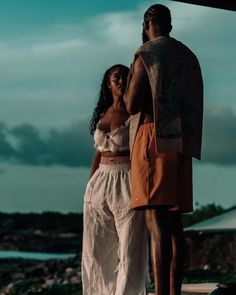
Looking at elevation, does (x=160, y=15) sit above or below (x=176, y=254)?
above

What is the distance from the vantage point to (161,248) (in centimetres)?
612

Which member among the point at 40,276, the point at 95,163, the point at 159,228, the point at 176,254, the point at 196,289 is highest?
the point at 95,163

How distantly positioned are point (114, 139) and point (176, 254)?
101cm

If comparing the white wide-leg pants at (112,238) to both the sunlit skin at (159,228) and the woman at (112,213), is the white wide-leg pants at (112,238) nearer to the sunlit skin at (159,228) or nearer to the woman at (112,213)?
the woman at (112,213)

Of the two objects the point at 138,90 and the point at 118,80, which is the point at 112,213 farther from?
the point at 138,90

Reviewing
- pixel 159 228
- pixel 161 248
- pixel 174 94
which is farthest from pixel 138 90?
pixel 161 248

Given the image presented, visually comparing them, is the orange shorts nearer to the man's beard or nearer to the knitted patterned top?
the knitted patterned top

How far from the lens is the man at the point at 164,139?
613 centimetres

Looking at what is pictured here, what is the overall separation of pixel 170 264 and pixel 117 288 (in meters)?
Answer: 0.91

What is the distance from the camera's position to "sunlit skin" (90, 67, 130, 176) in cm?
713

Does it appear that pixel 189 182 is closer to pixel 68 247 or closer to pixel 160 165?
pixel 160 165

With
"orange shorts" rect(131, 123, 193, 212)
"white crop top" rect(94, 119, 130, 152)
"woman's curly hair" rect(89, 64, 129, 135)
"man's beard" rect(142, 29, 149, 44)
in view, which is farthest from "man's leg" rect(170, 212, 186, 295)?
"woman's curly hair" rect(89, 64, 129, 135)

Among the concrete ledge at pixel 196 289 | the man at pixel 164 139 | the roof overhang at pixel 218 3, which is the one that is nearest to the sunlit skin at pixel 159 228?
the man at pixel 164 139

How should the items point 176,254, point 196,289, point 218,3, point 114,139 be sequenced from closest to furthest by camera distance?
point 176,254 < point 218,3 < point 114,139 < point 196,289
